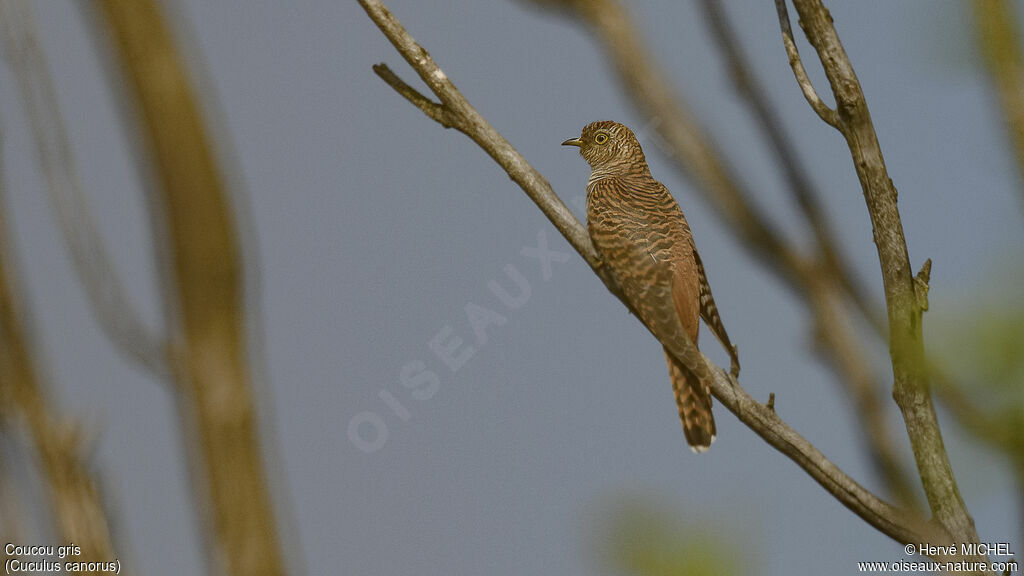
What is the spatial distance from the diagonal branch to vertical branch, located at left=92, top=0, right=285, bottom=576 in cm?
165

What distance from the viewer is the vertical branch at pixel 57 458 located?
1701mm

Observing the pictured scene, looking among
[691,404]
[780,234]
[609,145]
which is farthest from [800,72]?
[609,145]

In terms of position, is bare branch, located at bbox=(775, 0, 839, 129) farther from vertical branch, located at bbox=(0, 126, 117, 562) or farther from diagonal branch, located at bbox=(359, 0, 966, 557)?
vertical branch, located at bbox=(0, 126, 117, 562)

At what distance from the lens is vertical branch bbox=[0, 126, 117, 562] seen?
1701 millimetres

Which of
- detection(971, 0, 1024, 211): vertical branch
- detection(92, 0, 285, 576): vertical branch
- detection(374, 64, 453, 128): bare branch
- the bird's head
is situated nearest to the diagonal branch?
detection(374, 64, 453, 128): bare branch

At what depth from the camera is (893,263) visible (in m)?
2.49

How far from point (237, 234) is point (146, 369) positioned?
0.30 meters

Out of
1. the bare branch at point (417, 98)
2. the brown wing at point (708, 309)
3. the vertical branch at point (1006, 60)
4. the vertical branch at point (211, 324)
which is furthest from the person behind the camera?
the brown wing at point (708, 309)

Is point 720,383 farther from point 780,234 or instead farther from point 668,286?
point 668,286

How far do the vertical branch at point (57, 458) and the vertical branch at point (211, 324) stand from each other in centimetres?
33

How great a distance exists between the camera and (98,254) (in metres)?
1.75

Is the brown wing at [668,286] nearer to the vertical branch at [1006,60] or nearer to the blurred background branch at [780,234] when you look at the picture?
the blurred background branch at [780,234]

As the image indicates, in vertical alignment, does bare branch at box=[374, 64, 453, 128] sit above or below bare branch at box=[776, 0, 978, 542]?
above

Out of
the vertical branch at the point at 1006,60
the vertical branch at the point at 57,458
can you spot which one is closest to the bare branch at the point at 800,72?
the vertical branch at the point at 1006,60
